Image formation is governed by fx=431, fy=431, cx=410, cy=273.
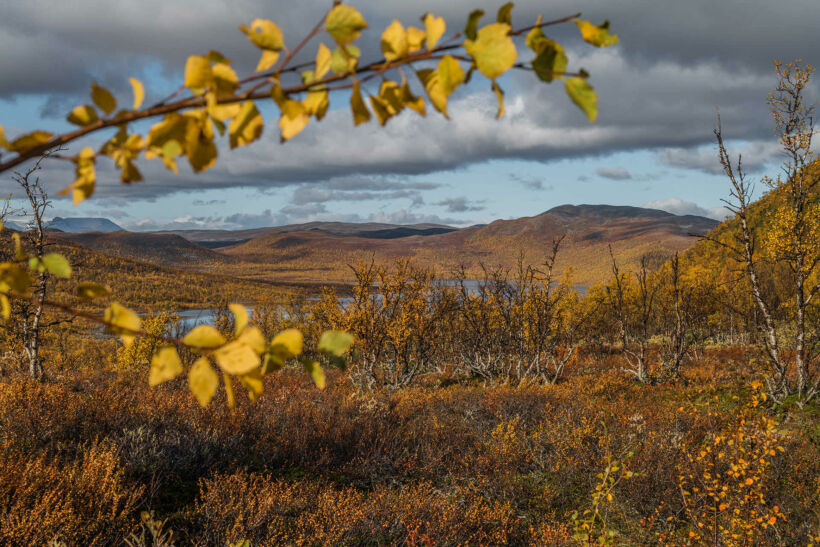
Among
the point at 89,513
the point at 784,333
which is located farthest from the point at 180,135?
the point at 784,333

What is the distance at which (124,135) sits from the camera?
0.61m

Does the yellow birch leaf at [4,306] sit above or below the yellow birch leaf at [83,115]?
below

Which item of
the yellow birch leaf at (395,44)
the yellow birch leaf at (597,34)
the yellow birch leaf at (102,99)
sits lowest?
the yellow birch leaf at (102,99)

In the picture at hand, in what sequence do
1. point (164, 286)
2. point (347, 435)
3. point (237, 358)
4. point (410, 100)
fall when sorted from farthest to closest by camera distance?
point (164, 286) → point (347, 435) → point (410, 100) → point (237, 358)

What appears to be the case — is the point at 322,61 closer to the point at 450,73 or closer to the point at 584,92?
the point at 450,73

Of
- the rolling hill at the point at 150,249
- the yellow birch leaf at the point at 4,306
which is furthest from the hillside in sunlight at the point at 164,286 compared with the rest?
the yellow birch leaf at the point at 4,306

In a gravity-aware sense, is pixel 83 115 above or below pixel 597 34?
below

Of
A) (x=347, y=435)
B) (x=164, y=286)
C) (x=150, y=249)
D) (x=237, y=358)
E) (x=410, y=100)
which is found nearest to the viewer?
(x=237, y=358)

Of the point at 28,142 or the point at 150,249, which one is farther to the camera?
the point at 150,249

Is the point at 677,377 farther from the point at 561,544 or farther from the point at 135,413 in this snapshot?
the point at 135,413

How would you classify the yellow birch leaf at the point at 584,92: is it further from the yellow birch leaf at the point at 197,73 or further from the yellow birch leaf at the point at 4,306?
the yellow birch leaf at the point at 4,306

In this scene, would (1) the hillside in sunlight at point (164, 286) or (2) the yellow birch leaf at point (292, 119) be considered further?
(1) the hillside in sunlight at point (164, 286)

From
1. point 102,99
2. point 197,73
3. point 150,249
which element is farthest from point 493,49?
point 150,249

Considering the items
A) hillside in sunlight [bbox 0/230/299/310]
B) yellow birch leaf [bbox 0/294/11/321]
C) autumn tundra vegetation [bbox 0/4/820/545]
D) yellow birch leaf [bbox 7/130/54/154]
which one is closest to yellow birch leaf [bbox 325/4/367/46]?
autumn tundra vegetation [bbox 0/4/820/545]
